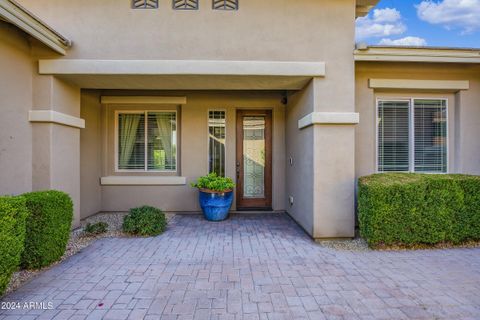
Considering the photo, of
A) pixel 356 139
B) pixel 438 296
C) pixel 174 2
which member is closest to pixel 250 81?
pixel 174 2

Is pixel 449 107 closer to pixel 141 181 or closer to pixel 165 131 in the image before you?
pixel 165 131

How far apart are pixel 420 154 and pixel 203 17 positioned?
5600 millimetres

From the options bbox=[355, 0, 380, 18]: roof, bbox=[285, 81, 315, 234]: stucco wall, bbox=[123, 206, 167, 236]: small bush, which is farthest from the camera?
bbox=[355, 0, 380, 18]: roof

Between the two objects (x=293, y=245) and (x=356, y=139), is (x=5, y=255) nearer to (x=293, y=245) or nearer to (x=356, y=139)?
(x=293, y=245)

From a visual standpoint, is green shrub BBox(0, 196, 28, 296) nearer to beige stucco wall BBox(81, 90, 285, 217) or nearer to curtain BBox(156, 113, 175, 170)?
beige stucco wall BBox(81, 90, 285, 217)

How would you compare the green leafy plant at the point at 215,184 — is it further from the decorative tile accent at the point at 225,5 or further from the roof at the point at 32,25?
the roof at the point at 32,25

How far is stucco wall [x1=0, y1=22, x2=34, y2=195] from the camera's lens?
4137 mm

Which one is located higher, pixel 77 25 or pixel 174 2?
pixel 174 2

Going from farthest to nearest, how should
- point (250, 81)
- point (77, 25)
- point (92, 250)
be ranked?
point (250, 81)
point (77, 25)
point (92, 250)

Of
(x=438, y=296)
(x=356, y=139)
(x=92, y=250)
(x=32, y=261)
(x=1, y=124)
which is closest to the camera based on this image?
(x=438, y=296)

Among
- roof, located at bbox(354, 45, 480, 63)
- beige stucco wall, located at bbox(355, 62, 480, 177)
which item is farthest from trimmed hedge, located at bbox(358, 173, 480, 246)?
roof, located at bbox(354, 45, 480, 63)

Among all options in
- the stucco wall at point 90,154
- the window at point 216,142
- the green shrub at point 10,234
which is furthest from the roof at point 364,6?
the green shrub at point 10,234

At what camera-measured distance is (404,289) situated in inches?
127

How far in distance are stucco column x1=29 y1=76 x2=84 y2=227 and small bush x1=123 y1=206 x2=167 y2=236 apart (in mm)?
1435
